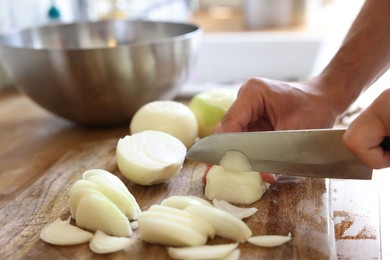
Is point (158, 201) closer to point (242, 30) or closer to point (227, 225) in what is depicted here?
point (227, 225)

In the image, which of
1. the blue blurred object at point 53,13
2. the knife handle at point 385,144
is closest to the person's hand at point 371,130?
the knife handle at point 385,144

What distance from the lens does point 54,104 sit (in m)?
1.31

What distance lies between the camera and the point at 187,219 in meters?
0.80

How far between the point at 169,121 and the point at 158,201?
243 mm

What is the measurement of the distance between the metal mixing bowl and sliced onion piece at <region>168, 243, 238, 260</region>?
1.95 feet

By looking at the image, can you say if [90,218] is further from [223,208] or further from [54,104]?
[54,104]

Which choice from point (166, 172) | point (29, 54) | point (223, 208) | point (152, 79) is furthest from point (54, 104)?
point (223, 208)

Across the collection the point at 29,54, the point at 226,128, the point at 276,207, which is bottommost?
the point at 276,207

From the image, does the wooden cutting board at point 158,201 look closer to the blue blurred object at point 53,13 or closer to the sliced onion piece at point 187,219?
the sliced onion piece at point 187,219

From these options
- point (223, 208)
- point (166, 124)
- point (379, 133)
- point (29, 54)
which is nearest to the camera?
point (379, 133)

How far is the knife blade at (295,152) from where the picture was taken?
88cm

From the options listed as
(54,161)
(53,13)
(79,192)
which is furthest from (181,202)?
(53,13)

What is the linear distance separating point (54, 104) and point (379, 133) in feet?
2.62

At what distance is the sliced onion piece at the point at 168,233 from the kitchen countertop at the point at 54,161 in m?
0.22
